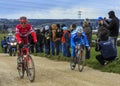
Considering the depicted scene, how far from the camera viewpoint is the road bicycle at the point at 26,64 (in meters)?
14.8

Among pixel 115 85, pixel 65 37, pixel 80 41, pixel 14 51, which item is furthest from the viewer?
pixel 14 51

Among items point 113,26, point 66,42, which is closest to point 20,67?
point 113,26

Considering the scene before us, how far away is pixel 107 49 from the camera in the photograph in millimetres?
18359

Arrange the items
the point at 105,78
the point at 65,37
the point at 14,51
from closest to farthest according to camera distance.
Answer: the point at 105,78 → the point at 65,37 → the point at 14,51

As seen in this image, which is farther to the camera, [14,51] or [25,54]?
[14,51]

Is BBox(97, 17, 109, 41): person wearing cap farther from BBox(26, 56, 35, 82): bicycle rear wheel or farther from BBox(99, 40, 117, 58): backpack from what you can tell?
BBox(26, 56, 35, 82): bicycle rear wheel

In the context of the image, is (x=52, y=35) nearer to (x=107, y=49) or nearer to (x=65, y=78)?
(x=107, y=49)

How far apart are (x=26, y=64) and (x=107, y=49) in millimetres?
4474

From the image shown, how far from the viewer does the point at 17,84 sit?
1426cm

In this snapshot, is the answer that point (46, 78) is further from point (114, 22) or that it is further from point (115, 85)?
point (114, 22)

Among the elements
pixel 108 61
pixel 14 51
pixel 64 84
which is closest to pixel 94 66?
pixel 108 61

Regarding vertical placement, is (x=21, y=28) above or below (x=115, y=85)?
above

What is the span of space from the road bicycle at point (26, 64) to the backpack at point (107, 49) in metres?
4.06

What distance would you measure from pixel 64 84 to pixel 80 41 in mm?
4676
